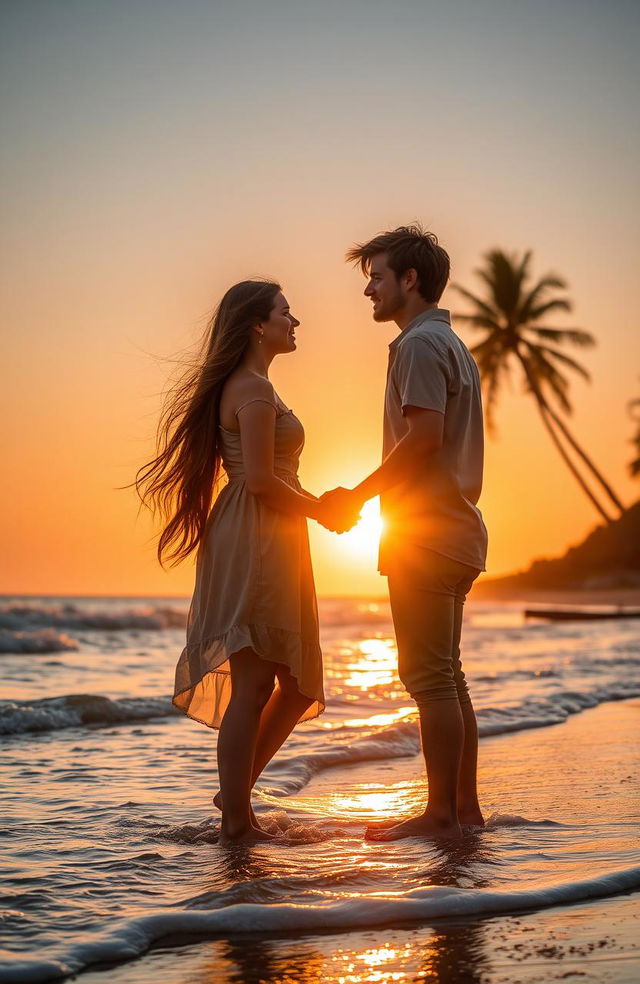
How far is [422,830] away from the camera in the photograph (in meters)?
3.73

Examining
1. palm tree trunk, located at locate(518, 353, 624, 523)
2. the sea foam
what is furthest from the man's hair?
palm tree trunk, located at locate(518, 353, 624, 523)

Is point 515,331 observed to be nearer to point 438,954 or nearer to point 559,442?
point 559,442

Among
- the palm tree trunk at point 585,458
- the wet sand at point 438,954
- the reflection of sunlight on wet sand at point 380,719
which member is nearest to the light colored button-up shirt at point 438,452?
the wet sand at point 438,954

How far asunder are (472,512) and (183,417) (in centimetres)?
115

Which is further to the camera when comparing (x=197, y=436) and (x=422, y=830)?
(x=197, y=436)

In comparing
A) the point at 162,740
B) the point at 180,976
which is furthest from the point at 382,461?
the point at 162,740

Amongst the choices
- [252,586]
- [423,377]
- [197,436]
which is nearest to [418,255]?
[423,377]

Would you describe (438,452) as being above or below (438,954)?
above

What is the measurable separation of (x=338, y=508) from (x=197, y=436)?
609mm

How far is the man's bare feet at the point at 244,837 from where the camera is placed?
3711mm

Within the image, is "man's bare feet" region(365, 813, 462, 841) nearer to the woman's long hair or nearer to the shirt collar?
the woman's long hair

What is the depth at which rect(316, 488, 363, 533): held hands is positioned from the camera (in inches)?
159

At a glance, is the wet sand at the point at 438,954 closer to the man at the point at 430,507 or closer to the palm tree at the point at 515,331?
the man at the point at 430,507

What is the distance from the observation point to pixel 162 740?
6461mm
